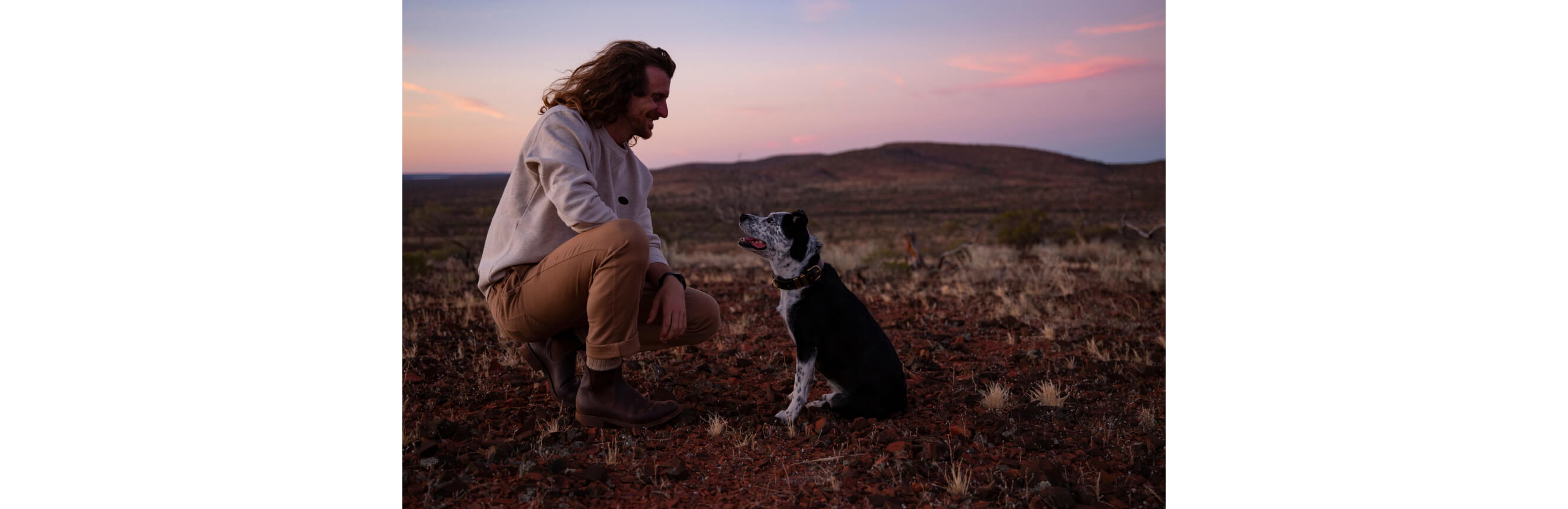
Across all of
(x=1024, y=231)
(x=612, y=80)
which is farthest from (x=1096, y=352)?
(x=1024, y=231)

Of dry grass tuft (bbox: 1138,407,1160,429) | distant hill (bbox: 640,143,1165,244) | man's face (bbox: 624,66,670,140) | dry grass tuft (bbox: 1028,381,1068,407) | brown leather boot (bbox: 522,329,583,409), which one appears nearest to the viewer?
man's face (bbox: 624,66,670,140)

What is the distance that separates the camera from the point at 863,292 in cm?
771

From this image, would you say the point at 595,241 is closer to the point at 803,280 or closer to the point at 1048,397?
the point at 803,280

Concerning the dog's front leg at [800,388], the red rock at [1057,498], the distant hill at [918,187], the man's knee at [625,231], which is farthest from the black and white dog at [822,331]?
the distant hill at [918,187]

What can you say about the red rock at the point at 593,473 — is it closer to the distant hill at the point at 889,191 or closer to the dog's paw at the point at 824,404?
the dog's paw at the point at 824,404

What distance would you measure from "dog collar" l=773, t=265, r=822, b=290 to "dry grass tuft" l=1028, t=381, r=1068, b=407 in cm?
131

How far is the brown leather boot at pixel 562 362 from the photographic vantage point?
390cm

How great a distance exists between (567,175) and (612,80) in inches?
19.0

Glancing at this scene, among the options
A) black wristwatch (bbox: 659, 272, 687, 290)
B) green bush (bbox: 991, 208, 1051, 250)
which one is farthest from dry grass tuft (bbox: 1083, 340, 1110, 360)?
green bush (bbox: 991, 208, 1051, 250)

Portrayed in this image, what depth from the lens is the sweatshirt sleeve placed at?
3205 millimetres

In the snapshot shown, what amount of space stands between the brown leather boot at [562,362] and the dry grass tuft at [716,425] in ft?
2.33

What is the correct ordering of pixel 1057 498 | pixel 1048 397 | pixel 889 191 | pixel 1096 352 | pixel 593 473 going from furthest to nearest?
1. pixel 889 191
2. pixel 1096 352
3. pixel 1048 397
4. pixel 593 473
5. pixel 1057 498

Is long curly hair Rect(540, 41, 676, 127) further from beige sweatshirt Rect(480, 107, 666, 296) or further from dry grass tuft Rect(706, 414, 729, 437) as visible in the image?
dry grass tuft Rect(706, 414, 729, 437)

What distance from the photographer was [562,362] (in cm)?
391
